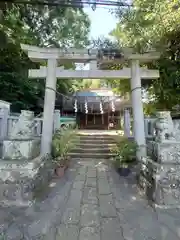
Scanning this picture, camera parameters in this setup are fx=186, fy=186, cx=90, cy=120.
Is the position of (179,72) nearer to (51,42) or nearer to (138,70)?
(138,70)

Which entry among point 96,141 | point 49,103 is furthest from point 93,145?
point 49,103

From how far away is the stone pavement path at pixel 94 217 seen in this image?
83.6 inches

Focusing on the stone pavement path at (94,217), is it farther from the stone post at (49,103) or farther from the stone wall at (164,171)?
the stone post at (49,103)

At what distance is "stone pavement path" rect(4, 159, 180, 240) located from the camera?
2123 mm

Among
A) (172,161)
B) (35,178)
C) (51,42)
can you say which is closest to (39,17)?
(51,42)

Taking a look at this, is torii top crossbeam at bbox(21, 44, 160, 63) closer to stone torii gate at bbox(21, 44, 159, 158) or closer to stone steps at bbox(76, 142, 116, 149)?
stone torii gate at bbox(21, 44, 159, 158)

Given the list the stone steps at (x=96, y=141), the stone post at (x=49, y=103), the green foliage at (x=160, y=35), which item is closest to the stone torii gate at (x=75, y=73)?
the stone post at (x=49, y=103)

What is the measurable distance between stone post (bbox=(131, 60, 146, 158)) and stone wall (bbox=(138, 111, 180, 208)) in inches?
53.0

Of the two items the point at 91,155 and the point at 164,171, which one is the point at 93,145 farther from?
the point at 164,171

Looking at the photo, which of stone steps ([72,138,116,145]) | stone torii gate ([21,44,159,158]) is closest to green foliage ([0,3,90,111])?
stone torii gate ([21,44,159,158])

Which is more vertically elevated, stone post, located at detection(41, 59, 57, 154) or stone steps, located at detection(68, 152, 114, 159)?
stone post, located at detection(41, 59, 57, 154)

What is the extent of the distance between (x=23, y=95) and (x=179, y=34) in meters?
6.86

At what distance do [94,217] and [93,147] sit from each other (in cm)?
402

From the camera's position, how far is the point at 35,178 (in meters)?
3.09
